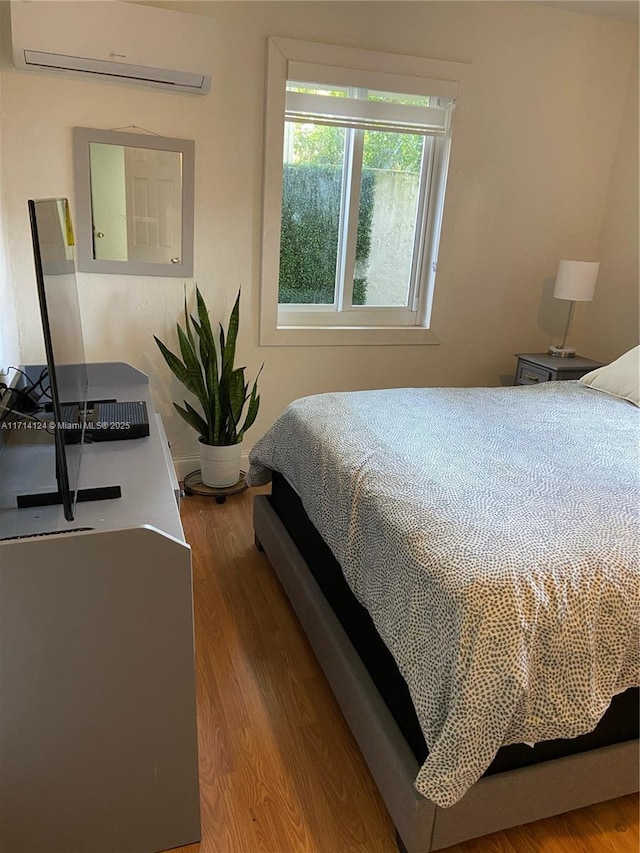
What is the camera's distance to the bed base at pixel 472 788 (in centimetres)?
134

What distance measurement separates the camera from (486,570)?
128 cm

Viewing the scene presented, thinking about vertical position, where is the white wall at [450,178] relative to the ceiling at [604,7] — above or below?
below

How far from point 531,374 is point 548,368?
0.55ft

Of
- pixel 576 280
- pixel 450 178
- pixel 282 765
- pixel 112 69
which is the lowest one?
pixel 282 765

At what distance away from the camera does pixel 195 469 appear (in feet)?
11.1

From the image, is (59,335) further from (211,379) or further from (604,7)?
(604,7)

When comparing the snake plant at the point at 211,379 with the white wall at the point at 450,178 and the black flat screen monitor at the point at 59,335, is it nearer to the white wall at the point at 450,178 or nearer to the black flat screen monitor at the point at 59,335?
the white wall at the point at 450,178

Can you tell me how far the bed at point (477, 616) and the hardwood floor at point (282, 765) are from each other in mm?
97

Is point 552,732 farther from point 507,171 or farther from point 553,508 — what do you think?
point 507,171

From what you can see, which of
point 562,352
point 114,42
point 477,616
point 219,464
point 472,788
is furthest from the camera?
point 562,352

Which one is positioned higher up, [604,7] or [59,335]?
[604,7]

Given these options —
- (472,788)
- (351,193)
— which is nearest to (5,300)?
(351,193)

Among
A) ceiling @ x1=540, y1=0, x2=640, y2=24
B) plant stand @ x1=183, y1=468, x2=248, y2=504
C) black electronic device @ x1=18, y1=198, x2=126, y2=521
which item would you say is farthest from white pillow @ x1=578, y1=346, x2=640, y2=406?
black electronic device @ x1=18, y1=198, x2=126, y2=521

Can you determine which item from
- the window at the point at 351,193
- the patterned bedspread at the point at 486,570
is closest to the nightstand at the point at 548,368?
the window at the point at 351,193
